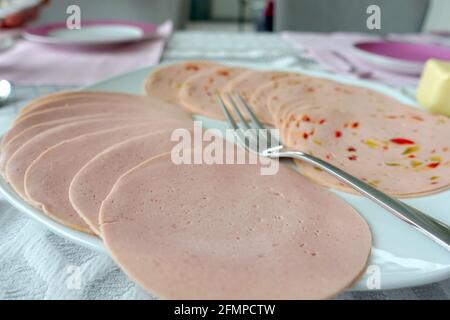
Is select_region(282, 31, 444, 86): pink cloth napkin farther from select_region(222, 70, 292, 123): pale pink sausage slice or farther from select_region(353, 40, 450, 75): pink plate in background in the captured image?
select_region(222, 70, 292, 123): pale pink sausage slice

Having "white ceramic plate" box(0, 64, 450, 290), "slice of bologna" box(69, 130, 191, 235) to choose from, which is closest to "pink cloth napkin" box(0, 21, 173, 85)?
"slice of bologna" box(69, 130, 191, 235)

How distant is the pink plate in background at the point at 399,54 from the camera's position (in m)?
1.33

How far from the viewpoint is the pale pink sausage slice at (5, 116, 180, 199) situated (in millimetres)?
620

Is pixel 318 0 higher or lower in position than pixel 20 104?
higher

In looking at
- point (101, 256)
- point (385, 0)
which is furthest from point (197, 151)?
point (385, 0)

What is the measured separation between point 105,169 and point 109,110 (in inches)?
10.6

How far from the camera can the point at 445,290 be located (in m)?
0.54

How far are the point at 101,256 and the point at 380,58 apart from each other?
1.11m

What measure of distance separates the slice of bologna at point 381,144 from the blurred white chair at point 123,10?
2.43m

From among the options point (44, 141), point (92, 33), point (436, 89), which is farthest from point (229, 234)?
point (92, 33)

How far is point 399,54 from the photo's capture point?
155cm

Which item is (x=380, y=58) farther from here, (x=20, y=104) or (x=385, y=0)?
(x=385, y=0)

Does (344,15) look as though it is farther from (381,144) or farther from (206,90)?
(381,144)
